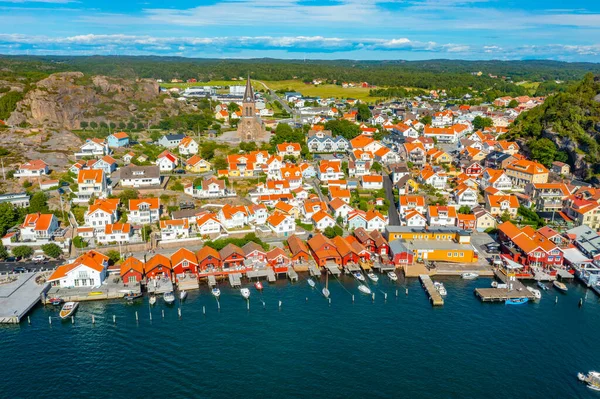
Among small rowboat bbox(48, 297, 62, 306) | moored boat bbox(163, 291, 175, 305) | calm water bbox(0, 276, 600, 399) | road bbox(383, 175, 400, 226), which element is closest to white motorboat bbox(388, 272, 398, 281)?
calm water bbox(0, 276, 600, 399)

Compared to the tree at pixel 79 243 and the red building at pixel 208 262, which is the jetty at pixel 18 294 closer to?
the tree at pixel 79 243

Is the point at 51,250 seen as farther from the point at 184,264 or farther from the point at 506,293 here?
the point at 506,293

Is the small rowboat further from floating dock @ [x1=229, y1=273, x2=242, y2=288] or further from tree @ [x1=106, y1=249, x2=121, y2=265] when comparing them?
floating dock @ [x1=229, y1=273, x2=242, y2=288]

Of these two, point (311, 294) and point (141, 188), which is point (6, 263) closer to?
point (141, 188)

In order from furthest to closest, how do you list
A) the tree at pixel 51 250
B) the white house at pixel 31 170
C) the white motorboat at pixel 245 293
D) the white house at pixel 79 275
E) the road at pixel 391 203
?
the white house at pixel 31 170 < the road at pixel 391 203 < the tree at pixel 51 250 < the white house at pixel 79 275 < the white motorboat at pixel 245 293

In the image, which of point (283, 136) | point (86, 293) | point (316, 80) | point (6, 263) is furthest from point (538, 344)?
point (316, 80)

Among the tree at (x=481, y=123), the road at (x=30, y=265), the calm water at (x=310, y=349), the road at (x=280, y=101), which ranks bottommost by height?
the calm water at (x=310, y=349)

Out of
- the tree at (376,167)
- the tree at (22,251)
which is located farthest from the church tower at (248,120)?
the tree at (22,251)
